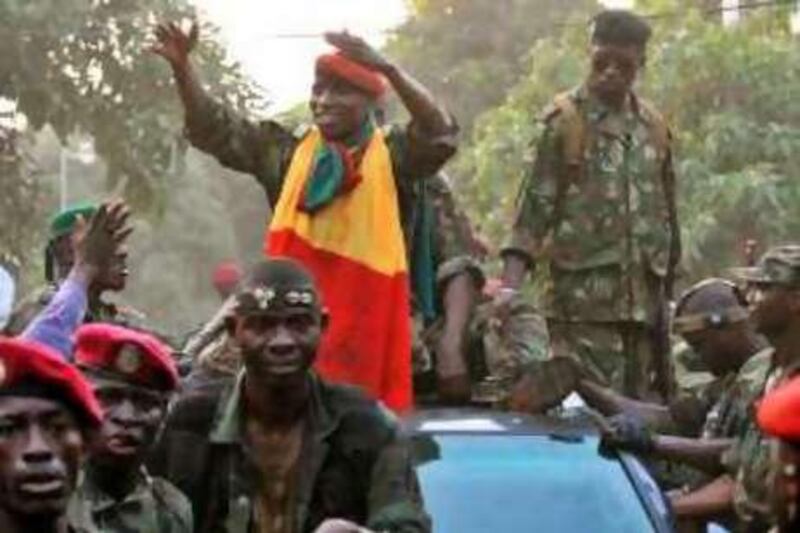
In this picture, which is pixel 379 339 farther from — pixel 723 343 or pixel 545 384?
pixel 723 343

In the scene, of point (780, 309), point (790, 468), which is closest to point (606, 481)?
point (780, 309)

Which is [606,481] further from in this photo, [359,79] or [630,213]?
[630,213]

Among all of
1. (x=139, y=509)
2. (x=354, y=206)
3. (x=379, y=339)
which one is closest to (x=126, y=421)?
(x=139, y=509)

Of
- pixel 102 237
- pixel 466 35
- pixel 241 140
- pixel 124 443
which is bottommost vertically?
pixel 124 443

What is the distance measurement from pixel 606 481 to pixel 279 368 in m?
1.39

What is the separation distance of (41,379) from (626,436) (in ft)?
8.99

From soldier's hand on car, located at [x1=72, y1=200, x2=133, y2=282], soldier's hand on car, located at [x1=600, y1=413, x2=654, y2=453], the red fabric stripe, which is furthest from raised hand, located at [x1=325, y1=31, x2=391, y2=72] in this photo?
soldier's hand on car, located at [x1=600, y1=413, x2=654, y2=453]

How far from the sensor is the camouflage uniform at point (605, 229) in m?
7.91

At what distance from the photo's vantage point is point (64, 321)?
19.2ft

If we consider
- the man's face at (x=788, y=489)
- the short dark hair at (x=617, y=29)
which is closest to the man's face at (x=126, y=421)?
the man's face at (x=788, y=489)

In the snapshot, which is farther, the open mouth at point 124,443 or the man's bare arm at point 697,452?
the man's bare arm at point 697,452

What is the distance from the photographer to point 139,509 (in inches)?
186

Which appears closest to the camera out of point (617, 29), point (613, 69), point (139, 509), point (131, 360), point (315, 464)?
point (139, 509)

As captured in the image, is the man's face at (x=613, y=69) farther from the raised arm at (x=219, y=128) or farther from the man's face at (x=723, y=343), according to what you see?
the raised arm at (x=219, y=128)
